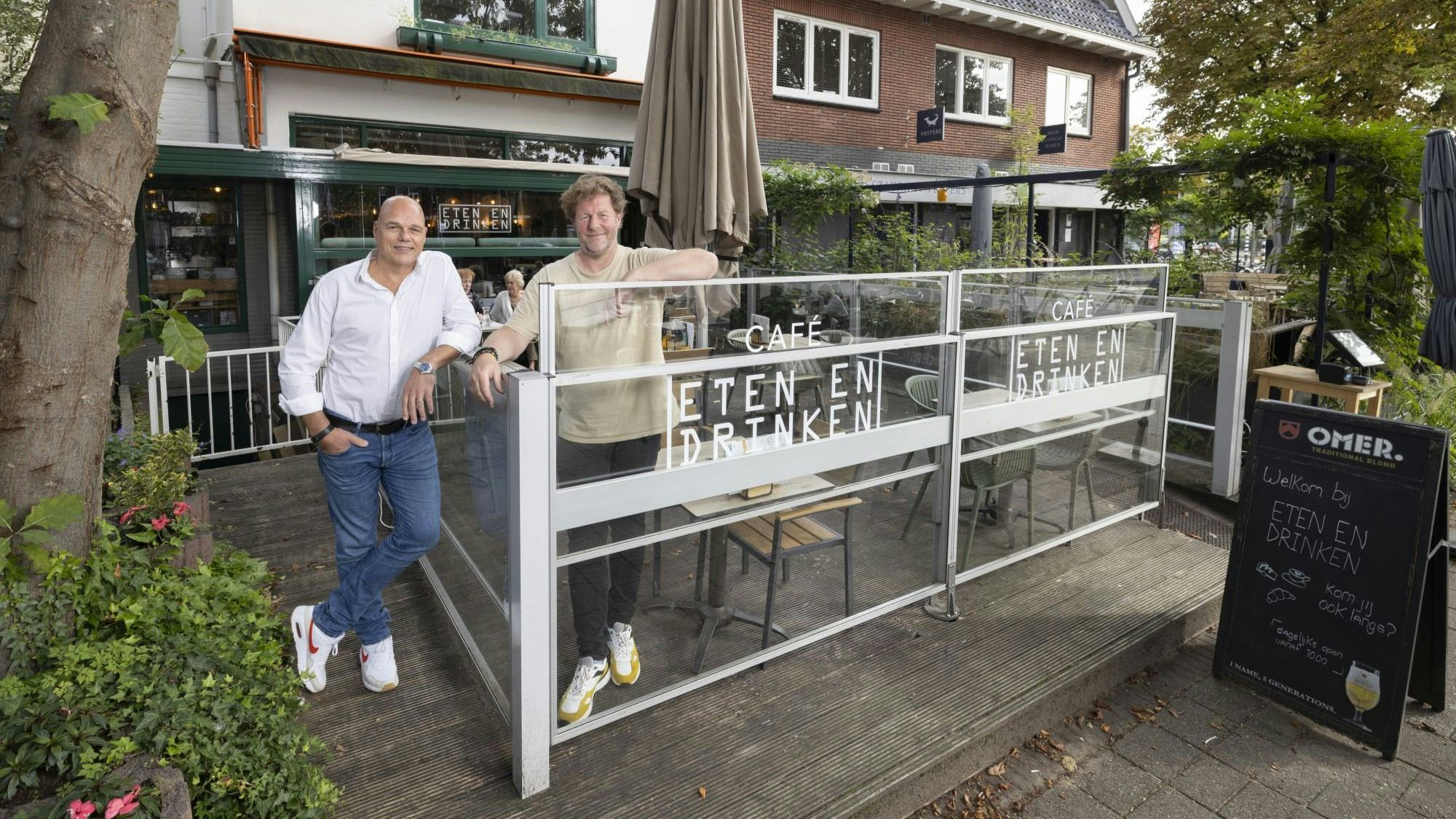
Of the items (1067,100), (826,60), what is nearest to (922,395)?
(826,60)

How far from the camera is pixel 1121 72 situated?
18719 mm

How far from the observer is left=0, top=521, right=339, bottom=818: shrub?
212 centimetres

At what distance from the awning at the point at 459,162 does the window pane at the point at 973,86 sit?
8.36 m

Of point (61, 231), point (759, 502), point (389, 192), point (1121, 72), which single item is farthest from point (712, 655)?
point (1121, 72)

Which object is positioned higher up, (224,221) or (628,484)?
(224,221)

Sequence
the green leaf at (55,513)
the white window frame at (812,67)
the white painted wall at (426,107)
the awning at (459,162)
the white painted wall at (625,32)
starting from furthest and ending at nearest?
the white window frame at (812,67) → the white painted wall at (625,32) → the white painted wall at (426,107) → the awning at (459,162) → the green leaf at (55,513)

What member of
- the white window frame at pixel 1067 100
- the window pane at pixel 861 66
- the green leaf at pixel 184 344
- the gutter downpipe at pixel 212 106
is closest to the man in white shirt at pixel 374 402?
the green leaf at pixel 184 344

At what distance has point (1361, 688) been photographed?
11.3ft

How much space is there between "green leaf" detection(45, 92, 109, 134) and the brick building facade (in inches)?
449

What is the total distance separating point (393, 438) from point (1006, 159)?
15865 millimetres

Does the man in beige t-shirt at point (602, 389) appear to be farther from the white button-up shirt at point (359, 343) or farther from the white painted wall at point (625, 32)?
the white painted wall at point (625, 32)

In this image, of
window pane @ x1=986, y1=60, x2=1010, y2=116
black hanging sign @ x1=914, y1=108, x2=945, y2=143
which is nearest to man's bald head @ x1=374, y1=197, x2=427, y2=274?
black hanging sign @ x1=914, y1=108, x2=945, y2=143

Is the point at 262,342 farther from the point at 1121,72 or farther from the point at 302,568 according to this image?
the point at 1121,72

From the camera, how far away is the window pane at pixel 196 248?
9.26 m
